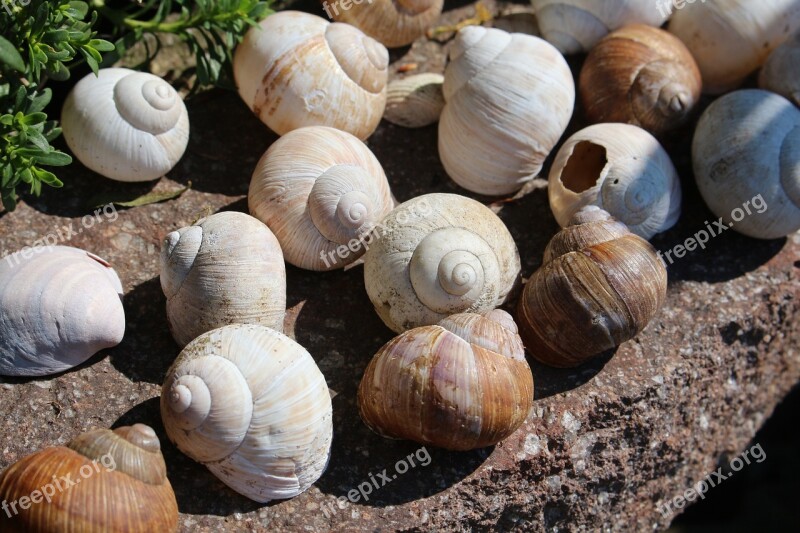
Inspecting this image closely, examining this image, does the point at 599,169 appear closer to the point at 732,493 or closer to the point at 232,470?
the point at 232,470

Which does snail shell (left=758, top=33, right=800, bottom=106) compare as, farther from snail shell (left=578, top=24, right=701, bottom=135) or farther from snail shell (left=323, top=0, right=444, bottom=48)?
snail shell (left=323, top=0, right=444, bottom=48)

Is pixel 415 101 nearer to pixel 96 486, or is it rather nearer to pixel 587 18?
pixel 587 18

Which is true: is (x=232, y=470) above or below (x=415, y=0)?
below

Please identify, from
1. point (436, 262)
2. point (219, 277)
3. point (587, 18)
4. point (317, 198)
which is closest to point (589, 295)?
point (436, 262)

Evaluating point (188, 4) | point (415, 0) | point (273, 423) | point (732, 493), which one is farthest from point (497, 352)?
point (732, 493)

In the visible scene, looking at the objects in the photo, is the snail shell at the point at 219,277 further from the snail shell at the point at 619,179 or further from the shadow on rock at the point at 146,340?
the snail shell at the point at 619,179

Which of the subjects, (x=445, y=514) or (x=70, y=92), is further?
(x=70, y=92)

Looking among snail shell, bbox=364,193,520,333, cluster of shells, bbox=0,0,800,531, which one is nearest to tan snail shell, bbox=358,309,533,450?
cluster of shells, bbox=0,0,800,531
